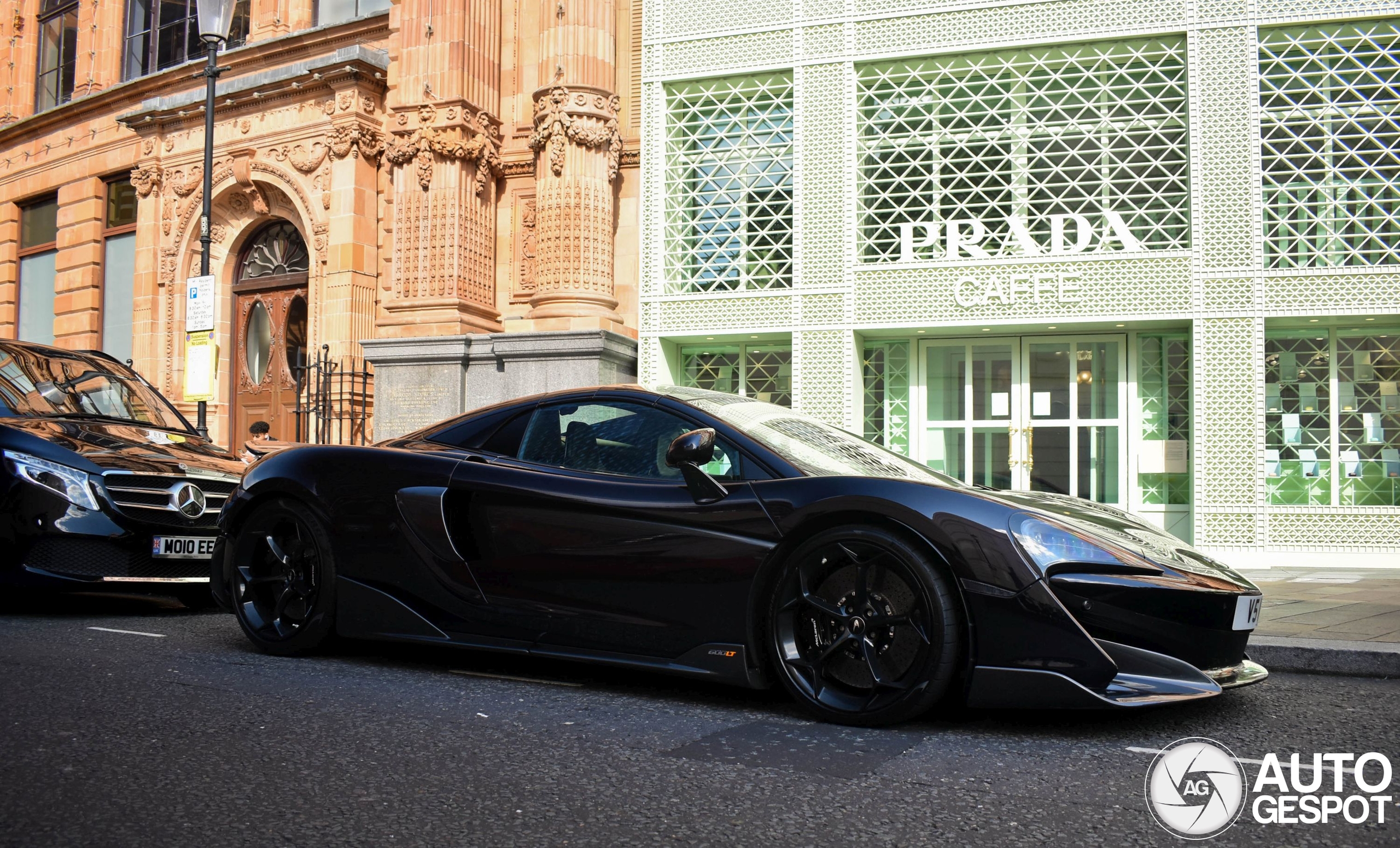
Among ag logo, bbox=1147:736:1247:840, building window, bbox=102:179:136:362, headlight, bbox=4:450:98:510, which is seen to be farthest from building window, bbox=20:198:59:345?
ag logo, bbox=1147:736:1247:840

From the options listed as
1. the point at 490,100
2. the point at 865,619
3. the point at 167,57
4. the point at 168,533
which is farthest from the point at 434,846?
the point at 167,57

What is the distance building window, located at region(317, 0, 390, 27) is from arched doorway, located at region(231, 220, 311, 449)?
11.3ft

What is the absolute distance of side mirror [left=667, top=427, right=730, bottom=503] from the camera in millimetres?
3980

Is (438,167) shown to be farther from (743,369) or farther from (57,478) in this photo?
(57,478)

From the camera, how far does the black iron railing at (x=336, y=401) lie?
50.1 feet

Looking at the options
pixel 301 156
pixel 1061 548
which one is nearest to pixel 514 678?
pixel 1061 548

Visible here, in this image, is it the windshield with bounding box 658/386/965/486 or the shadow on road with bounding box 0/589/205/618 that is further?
the shadow on road with bounding box 0/589/205/618

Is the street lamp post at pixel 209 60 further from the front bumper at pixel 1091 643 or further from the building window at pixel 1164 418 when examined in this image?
the building window at pixel 1164 418

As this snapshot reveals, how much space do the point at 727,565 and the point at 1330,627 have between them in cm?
410

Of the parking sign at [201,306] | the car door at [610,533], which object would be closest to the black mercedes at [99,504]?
the car door at [610,533]

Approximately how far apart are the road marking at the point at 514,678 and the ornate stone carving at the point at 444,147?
37.1ft

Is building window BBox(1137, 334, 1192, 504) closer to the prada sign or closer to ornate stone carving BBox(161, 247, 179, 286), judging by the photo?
→ the prada sign

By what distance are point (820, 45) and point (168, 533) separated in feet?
30.7

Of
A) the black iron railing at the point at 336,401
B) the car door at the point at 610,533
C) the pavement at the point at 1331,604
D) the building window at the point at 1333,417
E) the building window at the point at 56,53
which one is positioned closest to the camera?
the car door at the point at 610,533
